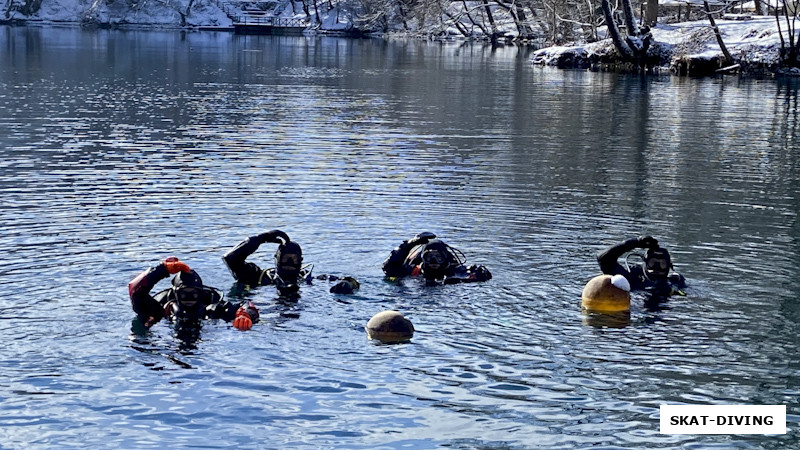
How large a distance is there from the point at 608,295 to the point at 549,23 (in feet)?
240

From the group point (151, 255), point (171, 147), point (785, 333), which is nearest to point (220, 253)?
point (151, 255)

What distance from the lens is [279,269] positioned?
1484 centimetres

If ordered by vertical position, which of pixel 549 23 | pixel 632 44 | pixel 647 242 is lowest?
pixel 647 242

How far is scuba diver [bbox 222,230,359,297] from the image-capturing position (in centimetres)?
1482

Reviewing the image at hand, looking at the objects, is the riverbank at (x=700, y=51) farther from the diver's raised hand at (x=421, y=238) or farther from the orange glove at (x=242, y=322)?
the orange glove at (x=242, y=322)

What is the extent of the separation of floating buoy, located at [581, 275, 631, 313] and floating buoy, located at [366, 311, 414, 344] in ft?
8.91

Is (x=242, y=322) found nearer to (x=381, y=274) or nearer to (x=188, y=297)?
(x=188, y=297)

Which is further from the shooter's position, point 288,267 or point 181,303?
point 288,267

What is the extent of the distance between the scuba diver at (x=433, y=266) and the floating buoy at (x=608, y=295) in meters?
1.92

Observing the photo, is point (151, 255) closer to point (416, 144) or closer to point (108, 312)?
point (108, 312)

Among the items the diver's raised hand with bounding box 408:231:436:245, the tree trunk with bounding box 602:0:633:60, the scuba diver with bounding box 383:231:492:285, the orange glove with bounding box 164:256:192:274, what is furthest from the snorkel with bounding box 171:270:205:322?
the tree trunk with bounding box 602:0:633:60

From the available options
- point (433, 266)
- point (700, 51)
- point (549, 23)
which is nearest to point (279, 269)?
point (433, 266)

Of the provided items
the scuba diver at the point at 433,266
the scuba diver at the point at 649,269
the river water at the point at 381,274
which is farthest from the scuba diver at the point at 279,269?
the scuba diver at the point at 649,269

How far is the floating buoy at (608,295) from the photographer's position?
46.4ft
